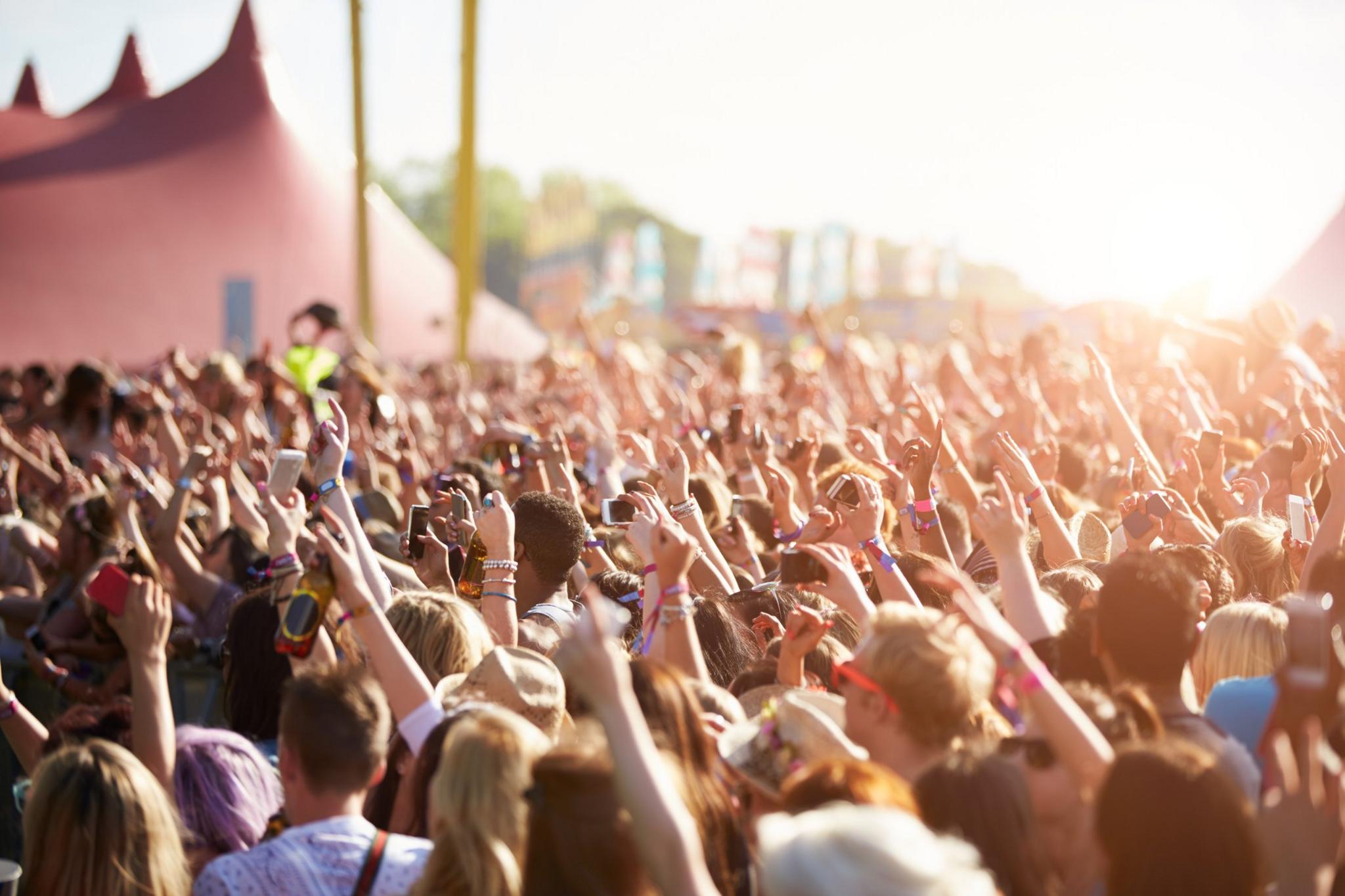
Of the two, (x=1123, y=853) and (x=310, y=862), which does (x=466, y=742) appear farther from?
(x=1123, y=853)

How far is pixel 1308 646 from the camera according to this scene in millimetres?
2141

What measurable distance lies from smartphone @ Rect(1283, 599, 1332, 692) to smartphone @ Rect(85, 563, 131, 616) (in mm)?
2370

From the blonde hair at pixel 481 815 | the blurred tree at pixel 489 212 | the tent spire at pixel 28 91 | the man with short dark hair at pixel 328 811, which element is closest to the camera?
the blonde hair at pixel 481 815

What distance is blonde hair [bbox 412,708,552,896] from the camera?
2.28 m

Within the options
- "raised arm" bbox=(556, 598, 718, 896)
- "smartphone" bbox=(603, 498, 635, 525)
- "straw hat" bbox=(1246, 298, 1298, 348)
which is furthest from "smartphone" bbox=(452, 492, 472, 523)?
"straw hat" bbox=(1246, 298, 1298, 348)

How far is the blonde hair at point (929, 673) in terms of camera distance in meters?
2.60

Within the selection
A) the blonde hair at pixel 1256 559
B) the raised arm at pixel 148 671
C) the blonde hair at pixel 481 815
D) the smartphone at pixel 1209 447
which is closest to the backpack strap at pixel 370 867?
the blonde hair at pixel 481 815

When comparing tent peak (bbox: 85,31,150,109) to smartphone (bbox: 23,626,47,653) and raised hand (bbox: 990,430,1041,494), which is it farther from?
raised hand (bbox: 990,430,1041,494)

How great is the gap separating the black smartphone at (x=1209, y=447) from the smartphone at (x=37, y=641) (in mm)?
4880

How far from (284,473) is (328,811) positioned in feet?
4.97

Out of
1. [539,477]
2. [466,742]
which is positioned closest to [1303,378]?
[539,477]

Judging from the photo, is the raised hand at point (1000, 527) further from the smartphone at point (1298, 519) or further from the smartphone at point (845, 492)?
the smartphone at point (1298, 519)

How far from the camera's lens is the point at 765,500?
5887mm

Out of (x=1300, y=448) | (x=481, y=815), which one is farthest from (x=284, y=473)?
(x=1300, y=448)
